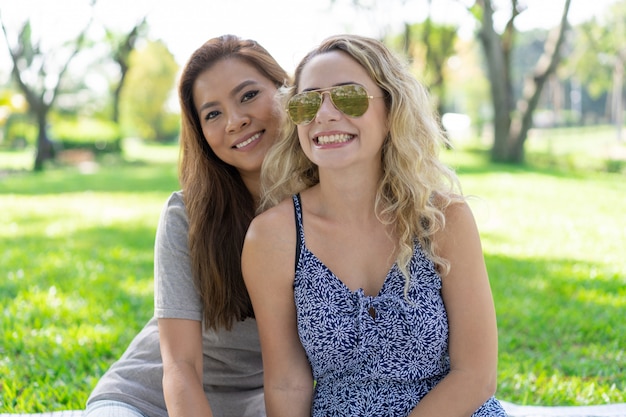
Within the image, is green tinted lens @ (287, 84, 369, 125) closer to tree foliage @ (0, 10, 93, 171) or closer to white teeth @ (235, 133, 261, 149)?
white teeth @ (235, 133, 261, 149)

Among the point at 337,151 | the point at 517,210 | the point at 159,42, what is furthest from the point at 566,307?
the point at 159,42

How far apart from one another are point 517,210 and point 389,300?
8.85 meters

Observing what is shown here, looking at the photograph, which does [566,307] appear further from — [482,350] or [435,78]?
[435,78]

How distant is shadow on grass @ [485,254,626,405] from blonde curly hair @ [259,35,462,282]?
1.85 m

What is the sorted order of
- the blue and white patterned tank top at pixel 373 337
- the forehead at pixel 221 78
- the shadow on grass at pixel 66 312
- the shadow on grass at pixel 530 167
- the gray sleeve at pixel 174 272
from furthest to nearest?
the shadow on grass at pixel 530 167 → the shadow on grass at pixel 66 312 → the forehead at pixel 221 78 → the gray sleeve at pixel 174 272 → the blue and white patterned tank top at pixel 373 337

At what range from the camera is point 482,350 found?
2385mm

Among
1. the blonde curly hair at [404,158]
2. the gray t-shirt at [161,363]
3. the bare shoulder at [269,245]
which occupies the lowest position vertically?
the gray t-shirt at [161,363]

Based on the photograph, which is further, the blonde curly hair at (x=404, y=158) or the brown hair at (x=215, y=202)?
the brown hair at (x=215, y=202)

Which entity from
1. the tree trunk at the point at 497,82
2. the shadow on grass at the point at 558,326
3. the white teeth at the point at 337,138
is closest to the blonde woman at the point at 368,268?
the white teeth at the point at 337,138

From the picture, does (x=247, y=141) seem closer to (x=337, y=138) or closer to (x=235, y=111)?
(x=235, y=111)

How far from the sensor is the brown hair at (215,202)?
2.67 m

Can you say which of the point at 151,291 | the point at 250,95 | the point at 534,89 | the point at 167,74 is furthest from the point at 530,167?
the point at 167,74

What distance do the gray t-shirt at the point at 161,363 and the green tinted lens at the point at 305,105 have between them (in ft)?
2.17

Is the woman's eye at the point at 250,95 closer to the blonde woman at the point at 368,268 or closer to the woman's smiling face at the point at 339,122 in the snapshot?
the blonde woman at the point at 368,268
